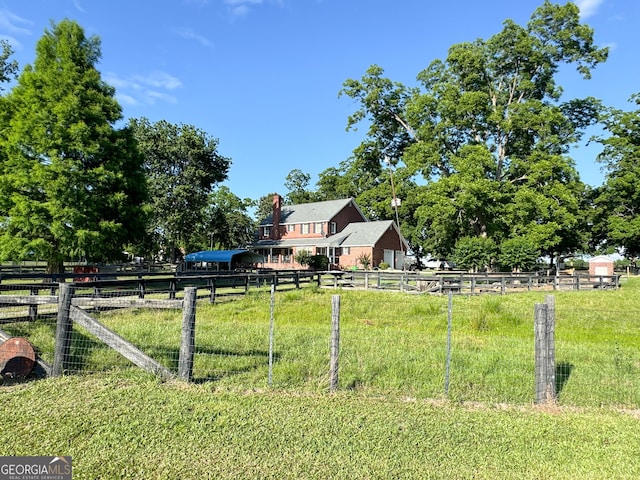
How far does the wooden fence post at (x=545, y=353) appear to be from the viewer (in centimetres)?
516

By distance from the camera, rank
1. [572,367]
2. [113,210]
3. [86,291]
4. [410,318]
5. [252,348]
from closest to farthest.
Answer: [572,367] < [252,348] < [410,318] < [86,291] < [113,210]

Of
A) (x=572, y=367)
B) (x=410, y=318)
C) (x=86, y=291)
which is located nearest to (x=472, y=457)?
(x=572, y=367)

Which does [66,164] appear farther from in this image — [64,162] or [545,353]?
[545,353]

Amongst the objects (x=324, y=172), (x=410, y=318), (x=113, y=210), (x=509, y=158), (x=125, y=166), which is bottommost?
(x=410, y=318)

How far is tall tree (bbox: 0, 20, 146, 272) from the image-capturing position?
2106cm

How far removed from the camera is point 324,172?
67.2 meters

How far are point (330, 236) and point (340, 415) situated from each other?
42331 mm

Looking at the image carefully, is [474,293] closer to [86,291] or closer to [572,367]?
[572,367]

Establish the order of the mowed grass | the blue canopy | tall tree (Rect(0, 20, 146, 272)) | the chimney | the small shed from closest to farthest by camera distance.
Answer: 1. the mowed grass
2. tall tree (Rect(0, 20, 146, 272))
3. the small shed
4. the blue canopy
5. the chimney

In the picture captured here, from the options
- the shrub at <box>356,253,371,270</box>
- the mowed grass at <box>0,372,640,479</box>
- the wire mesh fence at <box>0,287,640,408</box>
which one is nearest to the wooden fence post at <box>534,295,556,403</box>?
the wire mesh fence at <box>0,287,640,408</box>

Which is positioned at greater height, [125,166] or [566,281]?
[125,166]

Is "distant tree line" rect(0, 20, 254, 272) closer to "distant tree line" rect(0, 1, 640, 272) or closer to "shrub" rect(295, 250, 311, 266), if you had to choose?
"distant tree line" rect(0, 1, 640, 272)

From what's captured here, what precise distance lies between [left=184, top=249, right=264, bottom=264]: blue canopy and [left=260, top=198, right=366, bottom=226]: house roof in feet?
32.7

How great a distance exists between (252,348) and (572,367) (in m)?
5.47
